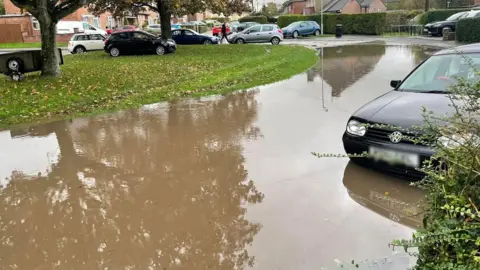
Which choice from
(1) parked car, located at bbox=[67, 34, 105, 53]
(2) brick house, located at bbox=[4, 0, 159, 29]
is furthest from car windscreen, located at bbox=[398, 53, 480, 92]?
(2) brick house, located at bbox=[4, 0, 159, 29]

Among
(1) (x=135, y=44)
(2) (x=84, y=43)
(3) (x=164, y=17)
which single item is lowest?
(1) (x=135, y=44)

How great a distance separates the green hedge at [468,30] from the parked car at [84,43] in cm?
2285

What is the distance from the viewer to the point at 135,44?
78.8 ft

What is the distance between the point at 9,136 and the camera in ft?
26.3

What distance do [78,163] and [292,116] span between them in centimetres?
430

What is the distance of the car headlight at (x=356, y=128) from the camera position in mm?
5195

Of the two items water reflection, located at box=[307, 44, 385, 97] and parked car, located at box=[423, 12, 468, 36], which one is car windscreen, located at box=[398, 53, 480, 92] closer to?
water reflection, located at box=[307, 44, 385, 97]

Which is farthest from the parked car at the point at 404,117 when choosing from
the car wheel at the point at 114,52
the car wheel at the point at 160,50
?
the car wheel at the point at 114,52

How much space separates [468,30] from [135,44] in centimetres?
1855

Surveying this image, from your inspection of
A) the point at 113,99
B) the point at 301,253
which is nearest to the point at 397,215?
the point at 301,253

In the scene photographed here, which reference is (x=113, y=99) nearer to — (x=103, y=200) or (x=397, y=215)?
(x=103, y=200)

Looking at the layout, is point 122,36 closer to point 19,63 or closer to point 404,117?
point 19,63

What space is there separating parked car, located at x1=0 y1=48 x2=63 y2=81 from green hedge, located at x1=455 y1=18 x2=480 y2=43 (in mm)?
21218

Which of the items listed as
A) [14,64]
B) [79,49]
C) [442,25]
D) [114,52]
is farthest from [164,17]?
[442,25]
